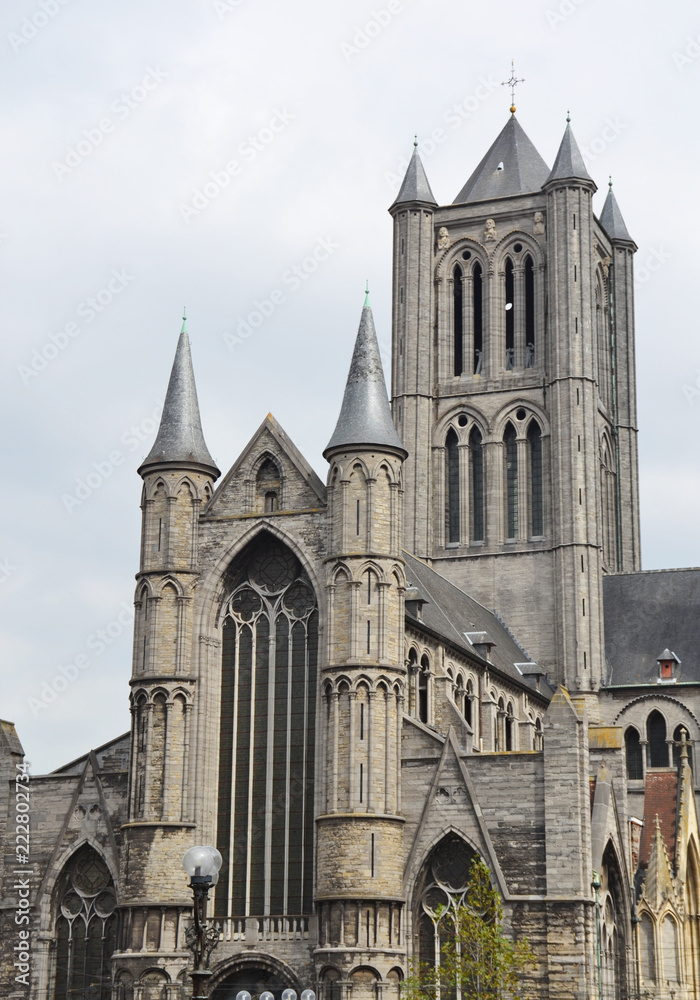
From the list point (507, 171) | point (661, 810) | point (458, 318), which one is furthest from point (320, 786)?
point (507, 171)

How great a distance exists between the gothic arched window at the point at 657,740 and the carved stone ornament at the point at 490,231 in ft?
65.4

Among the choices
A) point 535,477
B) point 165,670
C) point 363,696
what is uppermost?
point 535,477

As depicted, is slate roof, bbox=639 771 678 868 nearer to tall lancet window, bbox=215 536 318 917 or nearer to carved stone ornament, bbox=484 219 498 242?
tall lancet window, bbox=215 536 318 917

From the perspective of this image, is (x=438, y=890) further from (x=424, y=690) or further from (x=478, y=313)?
(x=478, y=313)

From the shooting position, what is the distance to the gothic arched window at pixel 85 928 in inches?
1564

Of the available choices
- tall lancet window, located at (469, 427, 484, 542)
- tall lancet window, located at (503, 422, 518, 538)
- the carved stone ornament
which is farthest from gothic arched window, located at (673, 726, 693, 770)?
the carved stone ornament

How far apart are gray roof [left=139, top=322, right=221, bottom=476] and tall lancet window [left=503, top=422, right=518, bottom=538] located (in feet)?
64.2

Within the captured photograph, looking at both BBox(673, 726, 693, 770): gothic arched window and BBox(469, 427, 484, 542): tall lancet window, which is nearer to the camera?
BBox(673, 726, 693, 770): gothic arched window

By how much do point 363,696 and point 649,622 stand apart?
2457 centimetres

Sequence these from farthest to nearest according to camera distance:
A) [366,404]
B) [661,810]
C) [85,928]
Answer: [661,810]
[366,404]
[85,928]

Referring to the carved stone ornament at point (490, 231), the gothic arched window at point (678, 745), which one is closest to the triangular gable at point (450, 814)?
the gothic arched window at point (678, 745)

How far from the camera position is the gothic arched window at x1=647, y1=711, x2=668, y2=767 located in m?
56.4

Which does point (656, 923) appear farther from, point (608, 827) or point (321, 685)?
point (321, 685)

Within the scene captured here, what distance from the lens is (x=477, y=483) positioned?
200ft
